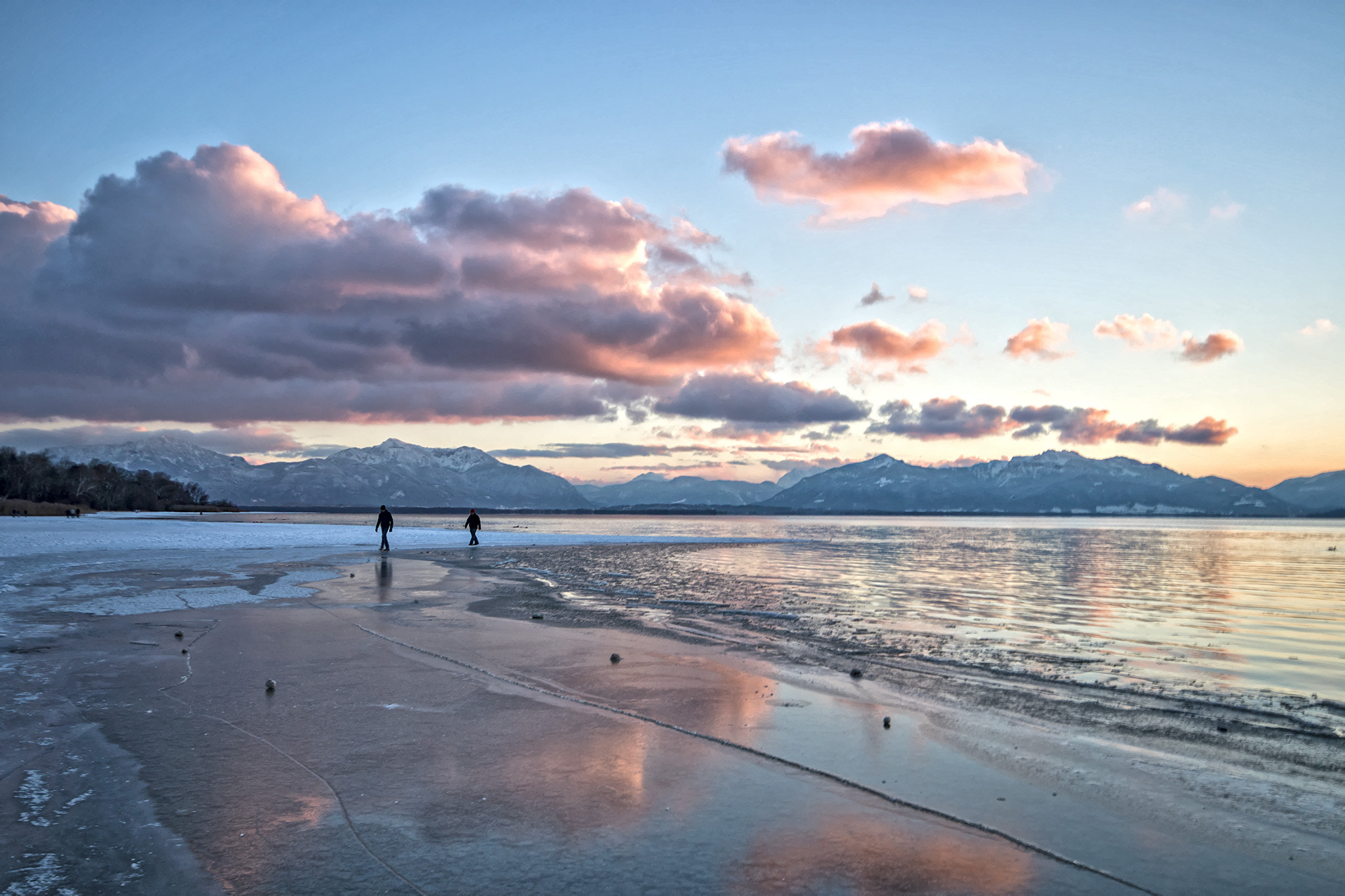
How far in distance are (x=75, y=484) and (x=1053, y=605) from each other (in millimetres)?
159302

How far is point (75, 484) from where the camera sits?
5162 inches

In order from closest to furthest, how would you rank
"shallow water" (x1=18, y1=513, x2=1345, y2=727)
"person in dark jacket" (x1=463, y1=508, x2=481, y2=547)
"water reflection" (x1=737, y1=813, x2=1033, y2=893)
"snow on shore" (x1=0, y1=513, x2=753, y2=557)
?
"water reflection" (x1=737, y1=813, x2=1033, y2=893), "shallow water" (x1=18, y1=513, x2=1345, y2=727), "snow on shore" (x1=0, y1=513, x2=753, y2=557), "person in dark jacket" (x1=463, y1=508, x2=481, y2=547)

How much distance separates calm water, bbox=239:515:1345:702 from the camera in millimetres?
14102

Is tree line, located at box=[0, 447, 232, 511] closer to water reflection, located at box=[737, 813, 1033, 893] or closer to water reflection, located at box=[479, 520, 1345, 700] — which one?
water reflection, located at box=[479, 520, 1345, 700]

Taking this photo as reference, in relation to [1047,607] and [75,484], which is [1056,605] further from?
[75,484]

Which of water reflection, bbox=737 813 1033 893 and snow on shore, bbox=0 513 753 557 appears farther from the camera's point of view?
snow on shore, bbox=0 513 753 557

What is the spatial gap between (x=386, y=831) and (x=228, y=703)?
5.48m

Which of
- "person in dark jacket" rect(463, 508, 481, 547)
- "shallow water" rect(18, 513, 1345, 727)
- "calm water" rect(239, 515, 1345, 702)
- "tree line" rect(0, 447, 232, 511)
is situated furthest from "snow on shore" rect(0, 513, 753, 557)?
"tree line" rect(0, 447, 232, 511)

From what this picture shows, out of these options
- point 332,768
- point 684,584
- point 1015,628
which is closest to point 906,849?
point 332,768

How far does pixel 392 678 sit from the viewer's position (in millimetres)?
12070

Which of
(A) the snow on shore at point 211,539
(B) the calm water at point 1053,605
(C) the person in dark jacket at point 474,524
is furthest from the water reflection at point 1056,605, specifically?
(A) the snow on shore at point 211,539

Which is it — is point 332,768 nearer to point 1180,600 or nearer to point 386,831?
point 386,831

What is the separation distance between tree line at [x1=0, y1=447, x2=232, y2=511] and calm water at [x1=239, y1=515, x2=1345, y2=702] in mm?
118527

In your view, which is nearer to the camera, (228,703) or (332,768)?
(332,768)
